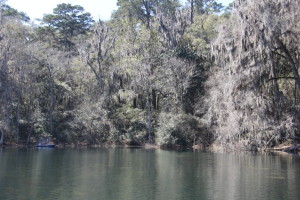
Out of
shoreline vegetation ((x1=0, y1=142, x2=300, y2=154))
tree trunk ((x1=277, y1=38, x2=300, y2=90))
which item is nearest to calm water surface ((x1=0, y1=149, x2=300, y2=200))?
tree trunk ((x1=277, y1=38, x2=300, y2=90))

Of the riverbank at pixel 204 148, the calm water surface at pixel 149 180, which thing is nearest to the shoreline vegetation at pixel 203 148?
the riverbank at pixel 204 148

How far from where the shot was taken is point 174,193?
13477 millimetres

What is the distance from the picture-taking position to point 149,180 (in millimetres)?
16328

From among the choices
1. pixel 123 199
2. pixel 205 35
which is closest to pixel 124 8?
pixel 205 35

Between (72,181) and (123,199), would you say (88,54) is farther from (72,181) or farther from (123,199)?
(123,199)

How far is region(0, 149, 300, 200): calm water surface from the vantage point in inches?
511

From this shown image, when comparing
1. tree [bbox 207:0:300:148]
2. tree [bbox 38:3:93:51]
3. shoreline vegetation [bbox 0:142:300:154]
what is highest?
tree [bbox 38:3:93:51]

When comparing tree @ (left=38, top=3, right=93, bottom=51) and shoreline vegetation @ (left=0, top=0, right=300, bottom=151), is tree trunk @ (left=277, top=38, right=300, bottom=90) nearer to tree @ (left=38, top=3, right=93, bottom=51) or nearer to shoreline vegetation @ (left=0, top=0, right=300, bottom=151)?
shoreline vegetation @ (left=0, top=0, right=300, bottom=151)

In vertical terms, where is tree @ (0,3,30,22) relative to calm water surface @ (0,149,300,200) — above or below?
above

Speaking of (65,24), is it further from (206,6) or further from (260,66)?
(260,66)

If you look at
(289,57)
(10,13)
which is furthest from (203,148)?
(10,13)

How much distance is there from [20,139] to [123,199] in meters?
29.3

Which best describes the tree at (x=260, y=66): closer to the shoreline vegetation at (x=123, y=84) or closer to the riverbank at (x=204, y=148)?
the shoreline vegetation at (x=123, y=84)

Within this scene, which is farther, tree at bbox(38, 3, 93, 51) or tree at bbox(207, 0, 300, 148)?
tree at bbox(38, 3, 93, 51)
